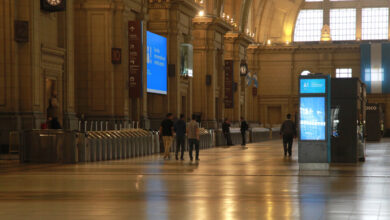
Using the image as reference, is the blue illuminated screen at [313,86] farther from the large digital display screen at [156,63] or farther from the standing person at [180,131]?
the large digital display screen at [156,63]

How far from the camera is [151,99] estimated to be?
41625 mm

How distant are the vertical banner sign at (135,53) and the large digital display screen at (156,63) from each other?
9.92 feet

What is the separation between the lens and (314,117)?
843 inches

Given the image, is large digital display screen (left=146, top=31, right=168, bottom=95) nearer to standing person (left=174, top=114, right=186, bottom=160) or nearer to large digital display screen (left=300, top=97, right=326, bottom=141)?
standing person (left=174, top=114, right=186, bottom=160)

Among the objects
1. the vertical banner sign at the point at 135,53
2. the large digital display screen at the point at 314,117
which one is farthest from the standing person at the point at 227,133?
the large digital display screen at the point at 314,117

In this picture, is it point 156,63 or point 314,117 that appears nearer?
point 314,117

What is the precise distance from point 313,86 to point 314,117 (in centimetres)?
85

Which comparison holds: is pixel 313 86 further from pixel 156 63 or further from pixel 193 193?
pixel 156 63

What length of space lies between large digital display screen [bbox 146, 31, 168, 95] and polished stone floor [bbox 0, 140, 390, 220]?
16836mm

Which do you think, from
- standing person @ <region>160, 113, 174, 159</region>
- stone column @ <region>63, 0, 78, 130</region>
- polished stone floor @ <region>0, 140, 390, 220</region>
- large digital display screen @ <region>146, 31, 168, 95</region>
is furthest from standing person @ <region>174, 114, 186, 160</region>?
large digital display screen @ <region>146, 31, 168, 95</region>

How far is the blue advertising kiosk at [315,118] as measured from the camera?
2134 centimetres

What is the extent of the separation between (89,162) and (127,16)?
432 inches

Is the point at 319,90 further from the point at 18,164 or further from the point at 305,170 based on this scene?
the point at 18,164

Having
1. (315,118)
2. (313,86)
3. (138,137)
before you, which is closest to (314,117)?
(315,118)
